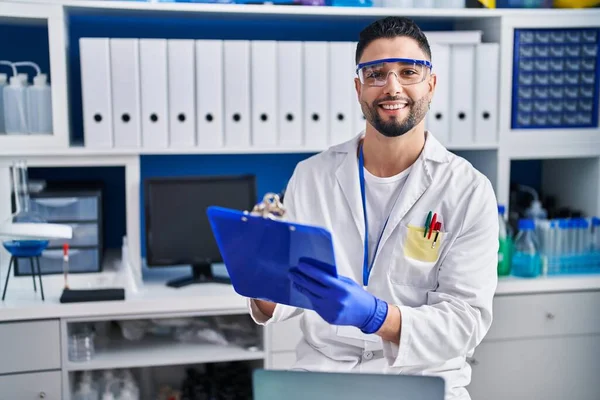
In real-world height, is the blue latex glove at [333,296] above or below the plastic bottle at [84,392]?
above

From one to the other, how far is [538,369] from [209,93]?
1.47 metres

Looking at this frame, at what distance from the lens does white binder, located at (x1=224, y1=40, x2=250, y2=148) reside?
2.43 m

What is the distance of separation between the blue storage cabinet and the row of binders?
16cm

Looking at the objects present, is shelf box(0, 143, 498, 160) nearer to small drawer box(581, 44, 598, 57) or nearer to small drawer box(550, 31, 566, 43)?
small drawer box(550, 31, 566, 43)

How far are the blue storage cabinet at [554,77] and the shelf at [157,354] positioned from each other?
1.30 meters

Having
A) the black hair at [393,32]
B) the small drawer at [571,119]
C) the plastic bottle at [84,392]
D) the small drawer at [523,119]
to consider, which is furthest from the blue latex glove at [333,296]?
the small drawer at [571,119]

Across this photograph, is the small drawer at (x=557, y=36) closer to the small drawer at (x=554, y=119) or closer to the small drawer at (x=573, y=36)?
the small drawer at (x=573, y=36)

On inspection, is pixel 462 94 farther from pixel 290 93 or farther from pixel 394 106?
pixel 394 106

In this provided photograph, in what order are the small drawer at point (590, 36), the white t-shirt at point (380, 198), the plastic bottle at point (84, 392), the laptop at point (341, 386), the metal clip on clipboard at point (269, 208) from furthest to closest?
1. the small drawer at point (590, 36)
2. the plastic bottle at point (84, 392)
3. the white t-shirt at point (380, 198)
4. the metal clip on clipboard at point (269, 208)
5. the laptop at point (341, 386)

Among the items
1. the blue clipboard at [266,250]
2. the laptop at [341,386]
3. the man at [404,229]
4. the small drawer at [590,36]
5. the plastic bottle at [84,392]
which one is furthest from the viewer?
the small drawer at [590,36]

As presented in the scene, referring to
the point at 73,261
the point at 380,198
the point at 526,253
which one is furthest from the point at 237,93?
the point at 526,253

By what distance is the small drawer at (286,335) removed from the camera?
237cm

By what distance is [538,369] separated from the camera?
8.32 ft

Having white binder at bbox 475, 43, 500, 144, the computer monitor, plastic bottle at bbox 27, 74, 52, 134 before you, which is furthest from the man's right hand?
white binder at bbox 475, 43, 500, 144
